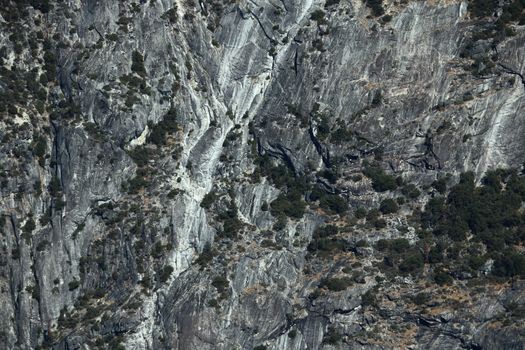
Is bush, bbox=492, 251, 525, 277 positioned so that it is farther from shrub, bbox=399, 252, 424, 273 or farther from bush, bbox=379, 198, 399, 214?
bush, bbox=379, 198, 399, 214

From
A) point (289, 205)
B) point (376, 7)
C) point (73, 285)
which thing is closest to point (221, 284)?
point (289, 205)

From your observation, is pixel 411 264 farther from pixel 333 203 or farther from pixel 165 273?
pixel 165 273

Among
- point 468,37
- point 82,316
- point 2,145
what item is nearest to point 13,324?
point 82,316

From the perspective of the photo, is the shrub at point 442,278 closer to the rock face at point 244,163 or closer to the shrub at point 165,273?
the rock face at point 244,163

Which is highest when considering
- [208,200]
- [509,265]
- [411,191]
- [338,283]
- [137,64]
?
[137,64]

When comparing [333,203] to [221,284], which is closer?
[221,284]

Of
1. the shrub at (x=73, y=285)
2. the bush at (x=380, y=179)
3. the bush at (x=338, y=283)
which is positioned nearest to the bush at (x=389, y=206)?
the bush at (x=380, y=179)

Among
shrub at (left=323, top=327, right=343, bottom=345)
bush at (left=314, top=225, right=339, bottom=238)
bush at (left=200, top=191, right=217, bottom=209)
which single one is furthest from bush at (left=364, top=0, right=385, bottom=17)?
shrub at (left=323, top=327, right=343, bottom=345)

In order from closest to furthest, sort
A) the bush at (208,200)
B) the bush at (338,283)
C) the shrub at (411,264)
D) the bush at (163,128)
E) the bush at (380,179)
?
1. the bush at (338,283)
2. the shrub at (411,264)
3. the bush at (380,179)
4. the bush at (208,200)
5. the bush at (163,128)

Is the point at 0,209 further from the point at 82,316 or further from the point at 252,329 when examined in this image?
the point at 252,329
